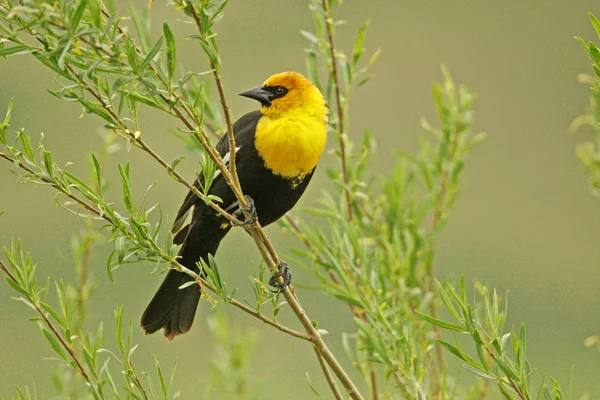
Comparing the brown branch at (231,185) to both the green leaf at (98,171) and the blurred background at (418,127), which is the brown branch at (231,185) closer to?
the green leaf at (98,171)

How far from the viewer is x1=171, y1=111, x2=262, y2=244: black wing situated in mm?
2642

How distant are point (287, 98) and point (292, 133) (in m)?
0.18

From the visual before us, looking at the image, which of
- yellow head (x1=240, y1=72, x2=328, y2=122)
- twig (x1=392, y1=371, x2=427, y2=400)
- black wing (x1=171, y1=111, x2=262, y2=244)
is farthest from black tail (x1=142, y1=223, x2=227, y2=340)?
twig (x1=392, y1=371, x2=427, y2=400)

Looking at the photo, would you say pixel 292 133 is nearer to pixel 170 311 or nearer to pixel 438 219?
pixel 170 311

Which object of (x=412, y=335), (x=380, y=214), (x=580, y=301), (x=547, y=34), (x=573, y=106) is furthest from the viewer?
(x=547, y=34)

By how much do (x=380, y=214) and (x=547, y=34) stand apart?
13.9m

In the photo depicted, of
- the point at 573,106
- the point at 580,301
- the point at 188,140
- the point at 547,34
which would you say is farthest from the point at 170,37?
the point at 547,34

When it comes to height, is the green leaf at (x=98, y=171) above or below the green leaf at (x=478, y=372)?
above

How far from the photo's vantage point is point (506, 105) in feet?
45.0

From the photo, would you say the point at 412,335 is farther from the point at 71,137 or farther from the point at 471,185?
the point at 471,185

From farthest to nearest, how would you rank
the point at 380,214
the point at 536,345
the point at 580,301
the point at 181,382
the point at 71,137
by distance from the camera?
the point at 71,137 → the point at 580,301 → the point at 536,345 → the point at 181,382 → the point at 380,214

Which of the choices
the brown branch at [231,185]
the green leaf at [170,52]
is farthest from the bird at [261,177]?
the green leaf at [170,52]

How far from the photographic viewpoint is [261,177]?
2652mm

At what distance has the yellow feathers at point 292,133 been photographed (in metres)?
2.64
